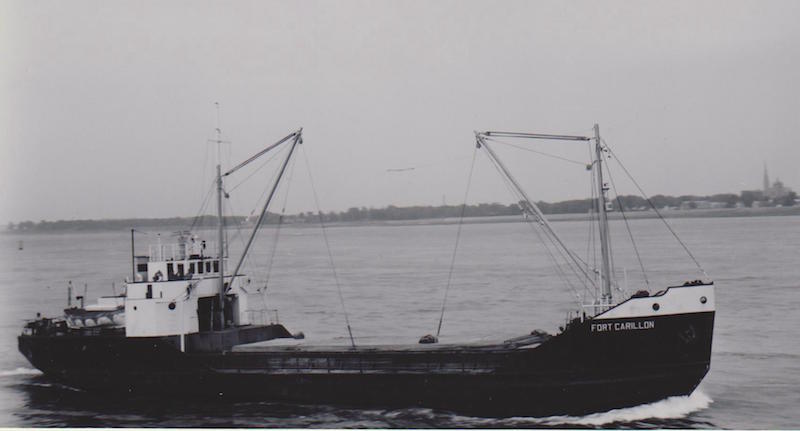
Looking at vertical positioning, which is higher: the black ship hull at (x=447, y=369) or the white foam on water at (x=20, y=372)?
the black ship hull at (x=447, y=369)

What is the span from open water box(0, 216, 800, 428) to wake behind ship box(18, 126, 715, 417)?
0.47 metres

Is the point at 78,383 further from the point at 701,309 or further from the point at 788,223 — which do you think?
the point at 788,223

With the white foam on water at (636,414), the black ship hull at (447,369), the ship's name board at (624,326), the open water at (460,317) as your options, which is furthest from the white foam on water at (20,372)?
the ship's name board at (624,326)

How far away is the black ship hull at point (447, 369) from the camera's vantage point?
55.7ft

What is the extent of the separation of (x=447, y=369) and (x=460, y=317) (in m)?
16.5

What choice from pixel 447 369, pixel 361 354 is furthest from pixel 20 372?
pixel 447 369

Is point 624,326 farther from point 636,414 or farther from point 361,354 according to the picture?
point 361,354

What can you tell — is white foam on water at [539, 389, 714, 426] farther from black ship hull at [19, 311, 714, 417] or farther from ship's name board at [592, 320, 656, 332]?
ship's name board at [592, 320, 656, 332]

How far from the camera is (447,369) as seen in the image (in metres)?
18.0

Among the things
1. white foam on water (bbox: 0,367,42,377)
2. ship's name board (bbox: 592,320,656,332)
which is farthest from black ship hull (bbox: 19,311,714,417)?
white foam on water (bbox: 0,367,42,377)

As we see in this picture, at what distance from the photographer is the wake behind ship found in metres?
17.0

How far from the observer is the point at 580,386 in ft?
56.2

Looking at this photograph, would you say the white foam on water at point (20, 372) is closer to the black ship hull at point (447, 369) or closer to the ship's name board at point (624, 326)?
the black ship hull at point (447, 369)

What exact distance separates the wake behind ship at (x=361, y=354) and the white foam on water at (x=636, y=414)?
0.16m
